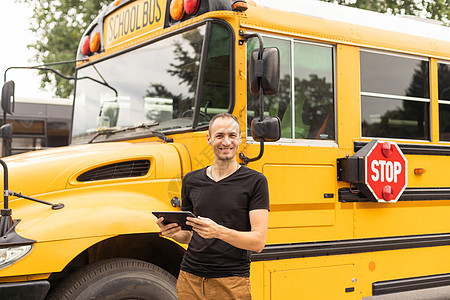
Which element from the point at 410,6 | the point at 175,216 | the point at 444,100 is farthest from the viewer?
the point at 410,6

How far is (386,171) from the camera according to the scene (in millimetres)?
4180

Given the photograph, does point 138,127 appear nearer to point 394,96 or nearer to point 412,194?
point 394,96

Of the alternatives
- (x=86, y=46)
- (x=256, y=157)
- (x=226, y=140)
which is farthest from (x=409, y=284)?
(x=86, y=46)

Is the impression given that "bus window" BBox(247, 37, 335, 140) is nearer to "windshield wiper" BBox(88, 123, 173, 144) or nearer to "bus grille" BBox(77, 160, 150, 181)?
"windshield wiper" BBox(88, 123, 173, 144)

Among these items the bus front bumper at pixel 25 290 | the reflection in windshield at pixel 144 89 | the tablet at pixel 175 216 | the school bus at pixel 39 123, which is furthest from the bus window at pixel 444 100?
the school bus at pixel 39 123

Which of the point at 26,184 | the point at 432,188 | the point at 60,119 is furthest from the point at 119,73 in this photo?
the point at 60,119

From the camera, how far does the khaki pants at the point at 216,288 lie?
2.37 meters

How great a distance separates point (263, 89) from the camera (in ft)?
10.8

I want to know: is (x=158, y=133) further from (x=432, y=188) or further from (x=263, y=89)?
(x=432, y=188)

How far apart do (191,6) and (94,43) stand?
1451 millimetres

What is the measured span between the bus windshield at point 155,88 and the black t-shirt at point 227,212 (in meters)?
1.22

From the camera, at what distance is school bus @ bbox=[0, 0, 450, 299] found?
10.4 ft

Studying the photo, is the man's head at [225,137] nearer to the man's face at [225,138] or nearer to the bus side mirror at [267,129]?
the man's face at [225,138]

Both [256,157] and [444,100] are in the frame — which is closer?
[256,157]
